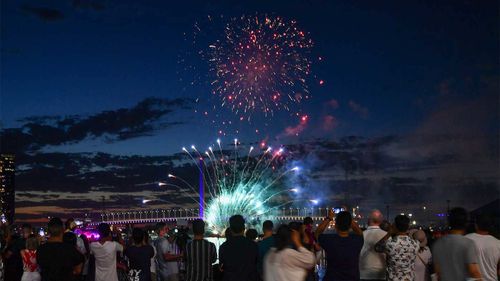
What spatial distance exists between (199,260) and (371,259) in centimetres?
265

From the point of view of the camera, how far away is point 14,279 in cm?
1410

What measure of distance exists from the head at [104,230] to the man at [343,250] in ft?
12.4

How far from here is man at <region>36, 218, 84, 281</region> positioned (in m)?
9.24

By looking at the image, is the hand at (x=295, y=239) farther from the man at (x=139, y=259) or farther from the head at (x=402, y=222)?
the man at (x=139, y=259)

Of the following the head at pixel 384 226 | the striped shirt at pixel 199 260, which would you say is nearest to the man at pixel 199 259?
the striped shirt at pixel 199 260

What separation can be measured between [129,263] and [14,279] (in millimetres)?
4042

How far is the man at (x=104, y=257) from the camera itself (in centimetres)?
1120

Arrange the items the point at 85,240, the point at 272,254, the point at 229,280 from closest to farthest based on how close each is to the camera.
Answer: the point at 272,254 < the point at 229,280 < the point at 85,240

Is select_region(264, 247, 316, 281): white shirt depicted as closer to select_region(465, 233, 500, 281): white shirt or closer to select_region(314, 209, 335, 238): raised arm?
select_region(465, 233, 500, 281): white shirt

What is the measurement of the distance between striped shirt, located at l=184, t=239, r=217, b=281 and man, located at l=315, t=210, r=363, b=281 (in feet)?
5.81

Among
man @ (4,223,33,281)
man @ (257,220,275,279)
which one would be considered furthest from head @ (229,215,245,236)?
man @ (4,223,33,281)

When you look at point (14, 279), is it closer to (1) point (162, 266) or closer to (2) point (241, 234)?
(1) point (162, 266)

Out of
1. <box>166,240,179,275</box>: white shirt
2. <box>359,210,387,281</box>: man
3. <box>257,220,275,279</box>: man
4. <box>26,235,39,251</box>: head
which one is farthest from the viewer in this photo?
<box>166,240,179,275</box>: white shirt

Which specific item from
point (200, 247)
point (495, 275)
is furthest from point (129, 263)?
point (495, 275)
